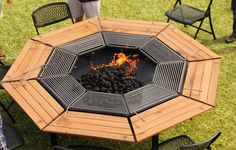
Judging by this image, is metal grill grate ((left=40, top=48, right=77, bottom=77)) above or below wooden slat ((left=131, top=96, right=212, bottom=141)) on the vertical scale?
above

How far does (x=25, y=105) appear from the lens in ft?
16.2

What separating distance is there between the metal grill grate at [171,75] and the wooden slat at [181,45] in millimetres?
261

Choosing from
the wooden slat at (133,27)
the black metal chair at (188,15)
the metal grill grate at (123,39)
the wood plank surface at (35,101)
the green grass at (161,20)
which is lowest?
the green grass at (161,20)

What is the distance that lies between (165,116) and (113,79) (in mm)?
1023

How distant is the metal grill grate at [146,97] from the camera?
16.0 ft

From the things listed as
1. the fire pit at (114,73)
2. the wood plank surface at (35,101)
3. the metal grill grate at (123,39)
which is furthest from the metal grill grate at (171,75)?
the wood plank surface at (35,101)

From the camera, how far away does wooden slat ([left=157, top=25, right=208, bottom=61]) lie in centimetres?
579

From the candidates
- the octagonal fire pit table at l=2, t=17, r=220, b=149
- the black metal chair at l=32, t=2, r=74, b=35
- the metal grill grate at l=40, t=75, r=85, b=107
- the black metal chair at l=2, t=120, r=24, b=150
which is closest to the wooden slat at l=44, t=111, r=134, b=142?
the octagonal fire pit table at l=2, t=17, r=220, b=149

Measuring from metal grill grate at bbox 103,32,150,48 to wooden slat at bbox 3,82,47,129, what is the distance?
169cm

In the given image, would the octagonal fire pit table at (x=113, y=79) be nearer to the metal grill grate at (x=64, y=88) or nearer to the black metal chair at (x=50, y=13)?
the metal grill grate at (x=64, y=88)

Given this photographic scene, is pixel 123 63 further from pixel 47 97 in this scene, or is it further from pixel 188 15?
pixel 188 15

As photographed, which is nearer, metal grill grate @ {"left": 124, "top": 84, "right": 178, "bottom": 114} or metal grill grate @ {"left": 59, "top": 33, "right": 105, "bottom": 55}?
metal grill grate @ {"left": 124, "top": 84, "right": 178, "bottom": 114}

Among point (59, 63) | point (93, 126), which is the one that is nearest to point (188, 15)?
point (59, 63)

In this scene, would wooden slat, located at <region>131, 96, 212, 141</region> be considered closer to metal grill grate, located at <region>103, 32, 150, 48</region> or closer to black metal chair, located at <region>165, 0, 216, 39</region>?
metal grill grate, located at <region>103, 32, 150, 48</region>
